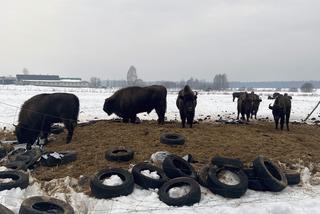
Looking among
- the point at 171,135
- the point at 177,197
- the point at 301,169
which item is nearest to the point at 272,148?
the point at 301,169

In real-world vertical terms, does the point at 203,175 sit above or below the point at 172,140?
below

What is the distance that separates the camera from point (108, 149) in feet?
42.8

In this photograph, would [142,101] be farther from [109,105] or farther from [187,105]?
[187,105]

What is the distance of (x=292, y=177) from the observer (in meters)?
11.0

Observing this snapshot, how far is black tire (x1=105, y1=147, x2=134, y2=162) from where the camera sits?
1186 cm

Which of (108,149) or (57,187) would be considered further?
(108,149)

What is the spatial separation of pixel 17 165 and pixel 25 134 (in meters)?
3.88

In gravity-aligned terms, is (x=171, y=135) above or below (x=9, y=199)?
above

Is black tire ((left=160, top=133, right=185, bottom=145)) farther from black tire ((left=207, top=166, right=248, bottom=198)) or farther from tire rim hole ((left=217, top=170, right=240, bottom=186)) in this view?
black tire ((left=207, top=166, right=248, bottom=198))

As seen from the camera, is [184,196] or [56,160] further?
[56,160]

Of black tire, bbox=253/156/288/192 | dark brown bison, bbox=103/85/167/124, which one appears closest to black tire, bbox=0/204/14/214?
black tire, bbox=253/156/288/192

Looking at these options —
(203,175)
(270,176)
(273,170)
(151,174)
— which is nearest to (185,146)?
(203,175)

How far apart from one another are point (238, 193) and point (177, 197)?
1680mm

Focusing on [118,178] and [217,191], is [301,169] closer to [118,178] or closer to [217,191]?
[217,191]
